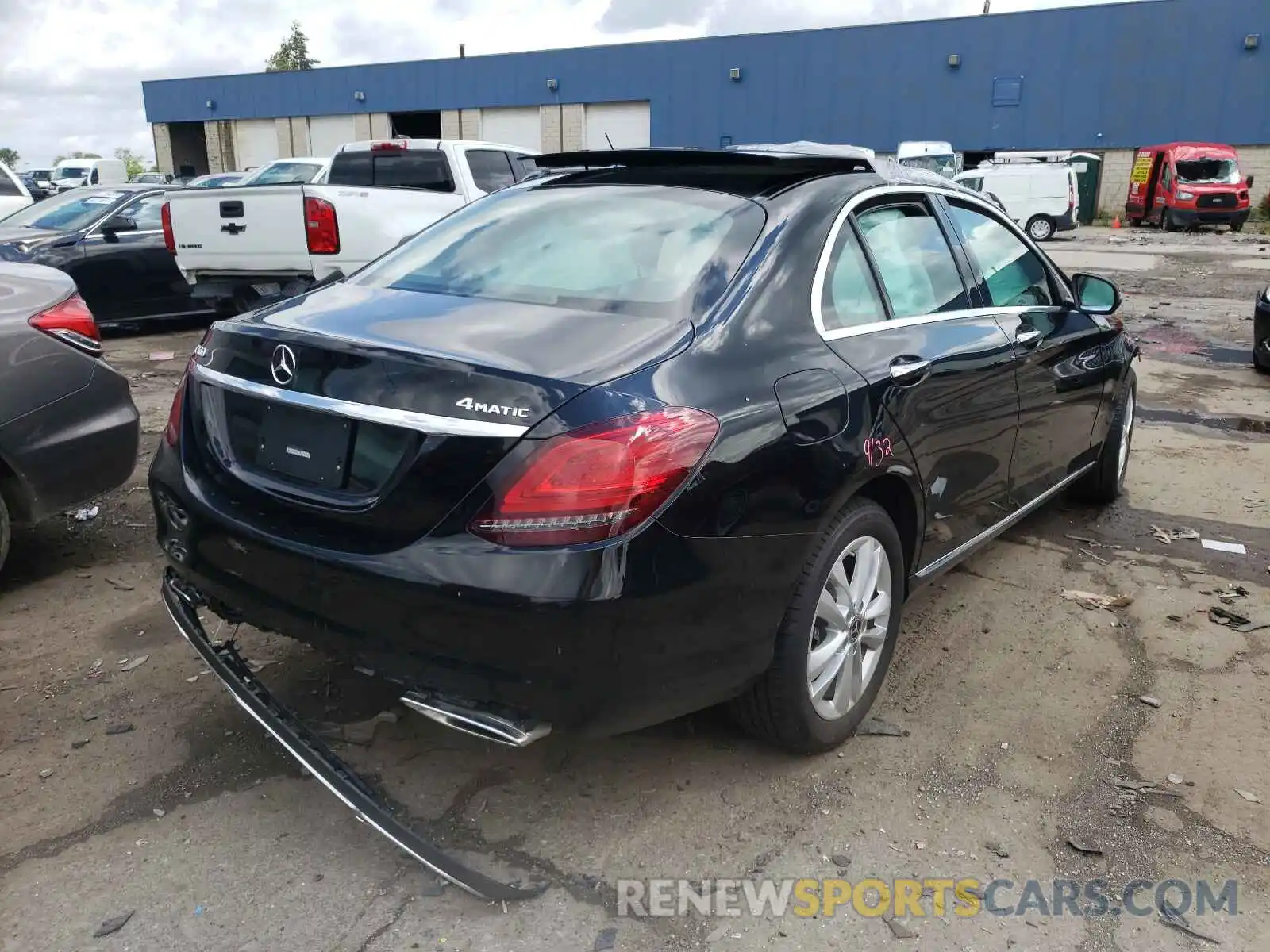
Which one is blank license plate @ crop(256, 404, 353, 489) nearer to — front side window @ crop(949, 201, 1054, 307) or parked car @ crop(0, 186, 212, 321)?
front side window @ crop(949, 201, 1054, 307)

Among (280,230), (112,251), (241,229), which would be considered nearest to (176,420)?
(280,230)

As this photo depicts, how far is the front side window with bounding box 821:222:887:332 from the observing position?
2.89m

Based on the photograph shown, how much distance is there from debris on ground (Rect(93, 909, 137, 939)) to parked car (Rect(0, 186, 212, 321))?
29.4 feet

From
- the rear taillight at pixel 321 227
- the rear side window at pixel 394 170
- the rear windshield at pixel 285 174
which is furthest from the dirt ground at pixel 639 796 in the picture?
the rear windshield at pixel 285 174

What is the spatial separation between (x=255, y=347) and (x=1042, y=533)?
391 cm

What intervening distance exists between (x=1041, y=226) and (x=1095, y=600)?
79.7 feet

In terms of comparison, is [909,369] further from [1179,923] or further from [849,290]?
[1179,923]

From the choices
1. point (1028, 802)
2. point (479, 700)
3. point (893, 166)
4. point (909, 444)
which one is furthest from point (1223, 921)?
point (893, 166)

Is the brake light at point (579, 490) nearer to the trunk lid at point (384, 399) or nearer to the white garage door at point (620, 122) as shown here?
the trunk lid at point (384, 399)

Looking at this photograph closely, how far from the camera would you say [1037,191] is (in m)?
25.5

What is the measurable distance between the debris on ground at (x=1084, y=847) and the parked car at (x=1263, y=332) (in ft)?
25.7

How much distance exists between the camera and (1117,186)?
111 ft

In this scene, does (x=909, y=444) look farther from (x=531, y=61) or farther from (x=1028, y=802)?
(x=531, y=61)

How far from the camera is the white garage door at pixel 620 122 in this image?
133 feet
